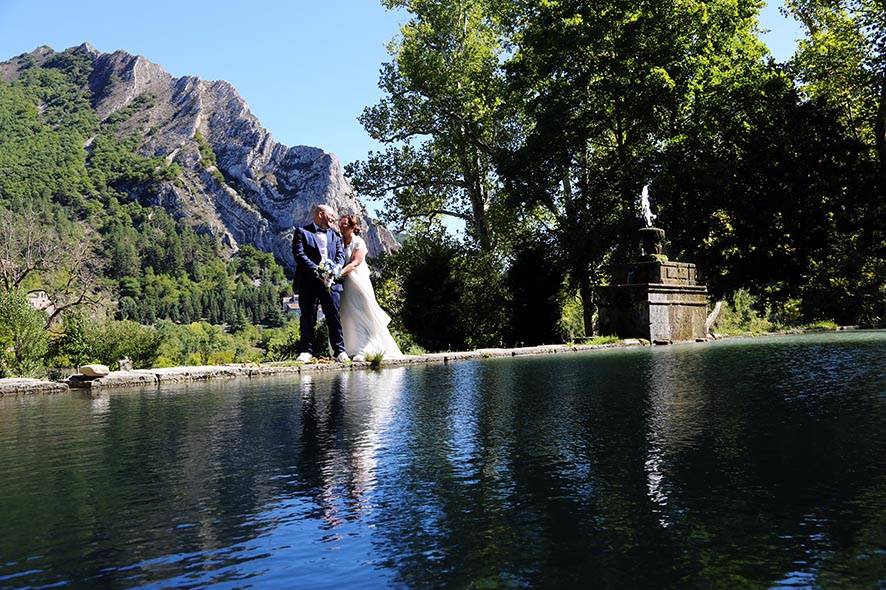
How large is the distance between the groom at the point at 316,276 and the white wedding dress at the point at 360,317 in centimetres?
31

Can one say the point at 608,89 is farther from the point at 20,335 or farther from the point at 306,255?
the point at 20,335

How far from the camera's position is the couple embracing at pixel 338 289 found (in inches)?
664

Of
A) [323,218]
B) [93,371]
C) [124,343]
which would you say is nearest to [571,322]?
[323,218]

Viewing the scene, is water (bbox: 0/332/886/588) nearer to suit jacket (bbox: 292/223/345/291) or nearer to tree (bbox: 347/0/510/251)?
suit jacket (bbox: 292/223/345/291)

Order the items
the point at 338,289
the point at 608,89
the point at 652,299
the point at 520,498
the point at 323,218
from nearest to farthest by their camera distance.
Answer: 1. the point at 520,498
2. the point at 323,218
3. the point at 338,289
4. the point at 652,299
5. the point at 608,89

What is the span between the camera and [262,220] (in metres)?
191

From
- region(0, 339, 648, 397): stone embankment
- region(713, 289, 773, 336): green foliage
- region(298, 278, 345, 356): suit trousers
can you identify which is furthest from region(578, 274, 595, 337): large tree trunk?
region(298, 278, 345, 356): suit trousers

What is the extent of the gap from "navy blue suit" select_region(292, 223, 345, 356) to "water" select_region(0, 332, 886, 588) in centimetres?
791

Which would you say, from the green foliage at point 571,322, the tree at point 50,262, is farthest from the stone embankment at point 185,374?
the tree at point 50,262

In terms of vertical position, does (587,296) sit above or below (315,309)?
above

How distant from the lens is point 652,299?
24531mm

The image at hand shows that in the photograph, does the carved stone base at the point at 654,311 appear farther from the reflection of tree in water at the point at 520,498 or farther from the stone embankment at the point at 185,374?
the reflection of tree in water at the point at 520,498

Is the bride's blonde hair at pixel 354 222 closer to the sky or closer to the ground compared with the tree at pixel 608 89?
closer to the ground

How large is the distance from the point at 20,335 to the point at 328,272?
294 inches
